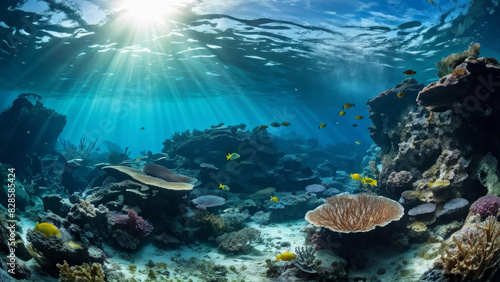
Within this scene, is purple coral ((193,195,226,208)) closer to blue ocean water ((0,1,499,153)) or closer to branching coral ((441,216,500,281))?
branching coral ((441,216,500,281))

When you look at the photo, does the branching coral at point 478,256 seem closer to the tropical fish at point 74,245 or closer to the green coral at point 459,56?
the green coral at point 459,56

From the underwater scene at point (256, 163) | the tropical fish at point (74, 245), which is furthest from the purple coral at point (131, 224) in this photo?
the tropical fish at point (74, 245)

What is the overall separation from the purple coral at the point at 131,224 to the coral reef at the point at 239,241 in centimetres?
251

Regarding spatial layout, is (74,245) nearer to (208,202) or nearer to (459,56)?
(208,202)

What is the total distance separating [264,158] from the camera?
57.7 feet

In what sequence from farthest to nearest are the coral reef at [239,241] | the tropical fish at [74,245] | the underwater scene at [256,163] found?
the coral reef at [239,241] → the underwater scene at [256,163] → the tropical fish at [74,245]

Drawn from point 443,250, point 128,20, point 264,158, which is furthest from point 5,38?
point 443,250

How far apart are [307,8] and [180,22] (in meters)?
7.11

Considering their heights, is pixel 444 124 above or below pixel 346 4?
below

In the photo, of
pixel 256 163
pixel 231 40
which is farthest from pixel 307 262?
pixel 231 40

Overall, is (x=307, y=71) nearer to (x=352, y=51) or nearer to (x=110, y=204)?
(x=352, y=51)

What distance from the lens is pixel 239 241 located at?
8.81 meters

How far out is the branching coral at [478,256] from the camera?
3973mm

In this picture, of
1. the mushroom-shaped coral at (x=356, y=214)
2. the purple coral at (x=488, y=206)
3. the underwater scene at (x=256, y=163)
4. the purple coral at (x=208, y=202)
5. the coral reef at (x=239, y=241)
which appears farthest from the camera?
the purple coral at (x=208, y=202)
